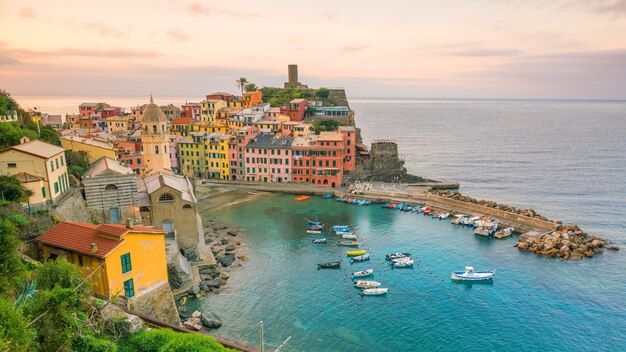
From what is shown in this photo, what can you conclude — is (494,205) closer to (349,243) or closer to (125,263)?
(349,243)

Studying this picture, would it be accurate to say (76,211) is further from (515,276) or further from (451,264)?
(515,276)

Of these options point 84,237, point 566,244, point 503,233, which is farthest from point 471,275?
point 84,237

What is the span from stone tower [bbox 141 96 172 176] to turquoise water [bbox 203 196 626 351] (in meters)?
Result: 17.4

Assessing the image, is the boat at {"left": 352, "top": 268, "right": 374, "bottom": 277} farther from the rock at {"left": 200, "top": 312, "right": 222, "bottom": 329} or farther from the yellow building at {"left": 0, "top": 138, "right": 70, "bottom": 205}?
the yellow building at {"left": 0, "top": 138, "right": 70, "bottom": 205}

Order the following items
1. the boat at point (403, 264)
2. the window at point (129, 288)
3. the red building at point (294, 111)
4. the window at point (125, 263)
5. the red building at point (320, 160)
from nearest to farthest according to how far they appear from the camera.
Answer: the window at point (125, 263), the window at point (129, 288), the boat at point (403, 264), the red building at point (320, 160), the red building at point (294, 111)

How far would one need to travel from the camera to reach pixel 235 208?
7000 centimetres

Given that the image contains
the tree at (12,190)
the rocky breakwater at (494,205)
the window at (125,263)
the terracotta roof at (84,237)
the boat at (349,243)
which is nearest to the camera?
the terracotta roof at (84,237)

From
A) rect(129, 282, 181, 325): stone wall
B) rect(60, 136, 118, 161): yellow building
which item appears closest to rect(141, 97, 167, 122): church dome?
rect(60, 136, 118, 161): yellow building

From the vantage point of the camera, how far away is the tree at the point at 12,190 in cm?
3250

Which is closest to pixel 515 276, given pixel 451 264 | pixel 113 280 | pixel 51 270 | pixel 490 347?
pixel 451 264

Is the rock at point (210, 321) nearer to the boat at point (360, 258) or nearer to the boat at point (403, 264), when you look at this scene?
the boat at point (360, 258)

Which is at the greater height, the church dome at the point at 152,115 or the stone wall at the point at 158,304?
the church dome at the point at 152,115

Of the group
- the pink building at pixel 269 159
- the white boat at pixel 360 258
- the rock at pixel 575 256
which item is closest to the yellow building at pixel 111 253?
the white boat at pixel 360 258

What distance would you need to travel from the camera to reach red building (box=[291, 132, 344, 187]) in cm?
8169
